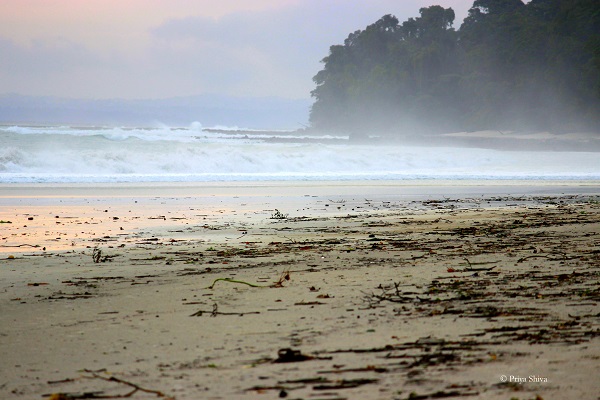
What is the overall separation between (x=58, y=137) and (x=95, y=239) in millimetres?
22843

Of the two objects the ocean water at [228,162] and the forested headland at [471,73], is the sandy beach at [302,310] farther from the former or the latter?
the forested headland at [471,73]

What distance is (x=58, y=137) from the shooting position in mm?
28562

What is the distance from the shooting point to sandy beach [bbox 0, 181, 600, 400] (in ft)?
8.13

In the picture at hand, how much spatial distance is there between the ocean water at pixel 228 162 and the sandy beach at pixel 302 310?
40.8 feet

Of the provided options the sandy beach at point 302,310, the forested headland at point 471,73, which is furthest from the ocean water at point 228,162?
the forested headland at point 471,73

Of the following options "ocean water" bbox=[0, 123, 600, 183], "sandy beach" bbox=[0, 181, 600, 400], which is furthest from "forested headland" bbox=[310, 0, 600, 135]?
"sandy beach" bbox=[0, 181, 600, 400]

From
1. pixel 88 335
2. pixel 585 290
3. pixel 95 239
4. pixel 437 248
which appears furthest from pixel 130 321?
pixel 95 239

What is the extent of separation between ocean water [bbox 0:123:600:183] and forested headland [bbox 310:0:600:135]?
159 ft

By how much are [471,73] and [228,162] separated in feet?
232

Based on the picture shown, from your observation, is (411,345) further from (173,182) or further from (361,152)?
(361,152)

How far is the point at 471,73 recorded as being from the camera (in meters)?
91.3

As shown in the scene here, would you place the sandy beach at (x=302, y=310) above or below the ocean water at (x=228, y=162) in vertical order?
below

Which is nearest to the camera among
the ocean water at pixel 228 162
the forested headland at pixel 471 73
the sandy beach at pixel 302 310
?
the sandy beach at pixel 302 310

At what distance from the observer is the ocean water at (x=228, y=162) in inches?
848
